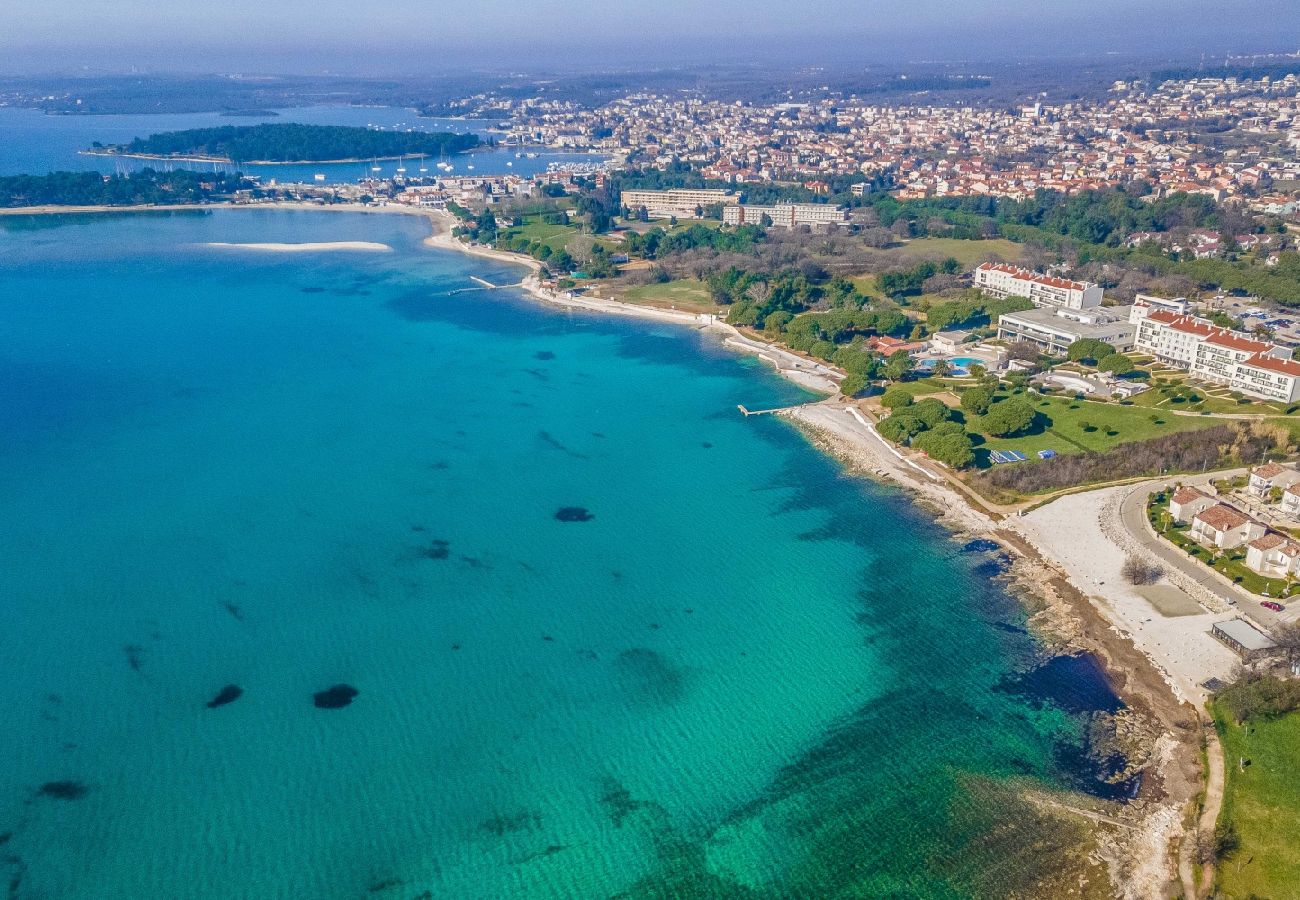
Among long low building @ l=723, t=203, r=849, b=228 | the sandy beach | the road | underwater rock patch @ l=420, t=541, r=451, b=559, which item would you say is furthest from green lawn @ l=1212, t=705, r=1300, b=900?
the sandy beach

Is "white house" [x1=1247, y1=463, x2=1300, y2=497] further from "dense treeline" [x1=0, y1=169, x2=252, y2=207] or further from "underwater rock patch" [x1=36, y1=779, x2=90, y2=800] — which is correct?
"dense treeline" [x1=0, y1=169, x2=252, y2=207]

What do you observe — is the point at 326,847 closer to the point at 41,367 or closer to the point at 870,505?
the point at 870,505

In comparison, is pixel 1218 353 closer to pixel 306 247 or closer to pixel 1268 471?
pixel 1268 471

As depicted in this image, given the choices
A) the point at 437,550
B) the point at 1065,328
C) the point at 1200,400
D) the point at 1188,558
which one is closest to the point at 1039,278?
the point at 1065,328

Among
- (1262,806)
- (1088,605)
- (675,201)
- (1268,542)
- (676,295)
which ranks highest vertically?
(675,201)

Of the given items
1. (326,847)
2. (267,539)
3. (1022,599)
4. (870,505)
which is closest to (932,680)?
(1022,599)
